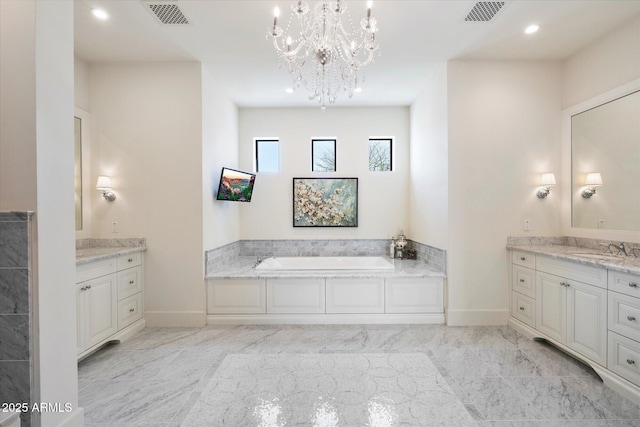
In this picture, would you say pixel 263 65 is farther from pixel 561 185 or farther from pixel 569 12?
pixel 561 185

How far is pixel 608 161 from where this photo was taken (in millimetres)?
2980

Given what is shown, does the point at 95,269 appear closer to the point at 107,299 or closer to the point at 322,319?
the point at 107,299

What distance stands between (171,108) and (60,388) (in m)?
2.87

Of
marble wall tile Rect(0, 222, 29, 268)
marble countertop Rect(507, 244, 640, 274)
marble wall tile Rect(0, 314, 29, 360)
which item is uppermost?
marble wall tile Rect(0, 222, 29, 268)

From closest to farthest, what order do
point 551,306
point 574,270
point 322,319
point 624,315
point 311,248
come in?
point 624,315 < point 574,270 < point 551,306 < point 322,319 < point 311,248

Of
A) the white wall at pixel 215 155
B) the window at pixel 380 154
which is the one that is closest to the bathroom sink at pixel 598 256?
the window at pixel 380 154

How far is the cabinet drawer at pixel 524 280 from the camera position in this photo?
314 centimetres

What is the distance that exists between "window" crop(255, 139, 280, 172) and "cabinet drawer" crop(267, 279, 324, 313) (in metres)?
2.08

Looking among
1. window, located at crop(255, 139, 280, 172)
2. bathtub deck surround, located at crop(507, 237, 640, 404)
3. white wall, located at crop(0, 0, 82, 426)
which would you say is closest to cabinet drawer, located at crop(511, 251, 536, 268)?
bathtub deck surround, located at crop(507, 237, 640, 404)

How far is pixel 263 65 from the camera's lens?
11.6 ft

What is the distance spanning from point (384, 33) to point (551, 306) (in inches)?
121

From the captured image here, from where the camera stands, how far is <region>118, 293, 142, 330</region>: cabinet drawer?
313 cm

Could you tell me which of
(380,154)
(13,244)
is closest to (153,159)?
(13,244)

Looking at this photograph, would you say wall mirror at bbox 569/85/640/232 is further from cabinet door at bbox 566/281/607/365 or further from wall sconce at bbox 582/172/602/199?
cabinet door at bbox 566/281/607/365
